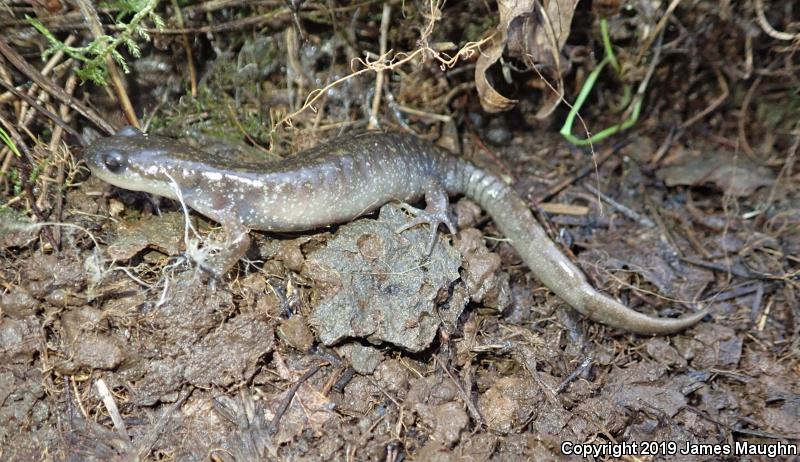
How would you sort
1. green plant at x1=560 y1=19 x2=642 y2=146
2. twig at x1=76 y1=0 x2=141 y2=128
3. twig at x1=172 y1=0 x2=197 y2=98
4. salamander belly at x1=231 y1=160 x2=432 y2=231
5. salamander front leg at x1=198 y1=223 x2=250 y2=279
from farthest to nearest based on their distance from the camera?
green plant at x1=560 y1=19 x2=642 y2=146 < twig at x1=172 y1=0 x2=197 y2=98 < salamander belly at x1=231 y1=160 x2=432 y2=231 < twig at x1=76 y1=0 x2=141 y2=128 < salamander front leg at x1=198 y1=223 x2=250 y2=279

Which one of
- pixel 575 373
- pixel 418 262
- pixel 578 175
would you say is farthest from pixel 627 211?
pixel 418 262

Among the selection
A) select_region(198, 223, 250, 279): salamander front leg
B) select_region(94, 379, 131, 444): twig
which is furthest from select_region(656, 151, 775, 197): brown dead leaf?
select_region(94, 379, 131, 444): twig

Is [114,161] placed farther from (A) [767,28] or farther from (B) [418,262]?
(A) [767,28]

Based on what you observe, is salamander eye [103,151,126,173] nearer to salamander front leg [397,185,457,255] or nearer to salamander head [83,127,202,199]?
salamander head [83,127,202,199]

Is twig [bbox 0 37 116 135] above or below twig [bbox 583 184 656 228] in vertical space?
above

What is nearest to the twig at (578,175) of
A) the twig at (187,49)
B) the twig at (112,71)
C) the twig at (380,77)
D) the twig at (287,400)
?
the twig at (380,77)

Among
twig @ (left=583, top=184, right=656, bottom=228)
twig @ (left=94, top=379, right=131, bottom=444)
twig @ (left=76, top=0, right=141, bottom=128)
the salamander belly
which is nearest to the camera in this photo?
twig @ (left=94, top=379, right=131, bottom=444)

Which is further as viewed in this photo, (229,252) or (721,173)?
(721,173)
